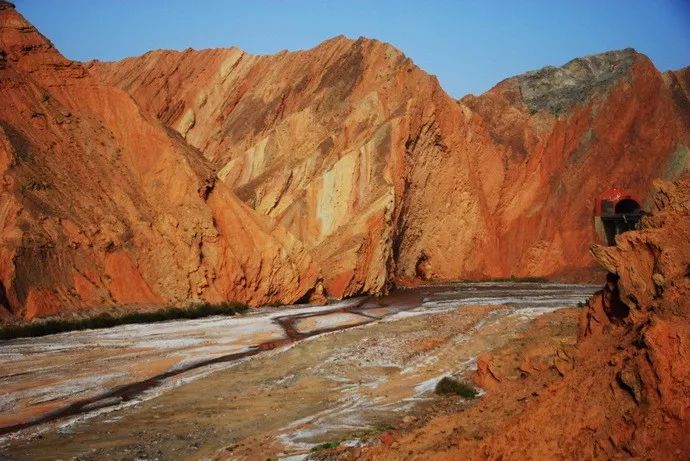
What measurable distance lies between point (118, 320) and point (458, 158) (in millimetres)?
33168

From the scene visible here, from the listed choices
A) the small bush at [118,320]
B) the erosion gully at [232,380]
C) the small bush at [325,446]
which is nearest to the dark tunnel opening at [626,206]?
the erosion gully at [232,380]

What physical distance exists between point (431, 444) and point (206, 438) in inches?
256

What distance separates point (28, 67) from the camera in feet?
147

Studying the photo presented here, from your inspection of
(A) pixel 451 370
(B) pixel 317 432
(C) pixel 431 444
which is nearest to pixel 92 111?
(A) pixel 451 370

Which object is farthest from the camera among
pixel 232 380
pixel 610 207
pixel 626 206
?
pixel 610 207

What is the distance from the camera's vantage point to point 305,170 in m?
58.8

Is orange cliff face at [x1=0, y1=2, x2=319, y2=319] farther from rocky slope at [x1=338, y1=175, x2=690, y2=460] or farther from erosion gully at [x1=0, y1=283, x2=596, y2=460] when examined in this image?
rocky slope at [x1=338, y1=175, x2=690, y2=460]

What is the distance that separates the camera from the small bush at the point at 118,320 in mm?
33031

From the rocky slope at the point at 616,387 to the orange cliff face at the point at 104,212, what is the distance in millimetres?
25333

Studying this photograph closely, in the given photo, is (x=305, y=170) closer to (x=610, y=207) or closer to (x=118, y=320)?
(x=610, y=207)

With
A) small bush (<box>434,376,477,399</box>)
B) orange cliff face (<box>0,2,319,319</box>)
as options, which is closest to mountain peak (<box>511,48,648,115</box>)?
orange cliff face (<box>0,2,319,319</box>)

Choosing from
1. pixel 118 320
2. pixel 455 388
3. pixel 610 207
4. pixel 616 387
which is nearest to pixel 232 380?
pixel 455 388

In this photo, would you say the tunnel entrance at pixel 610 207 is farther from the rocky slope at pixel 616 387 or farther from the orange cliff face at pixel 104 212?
the rocky slope at pixel 616 387

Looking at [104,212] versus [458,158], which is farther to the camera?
[458,158]
